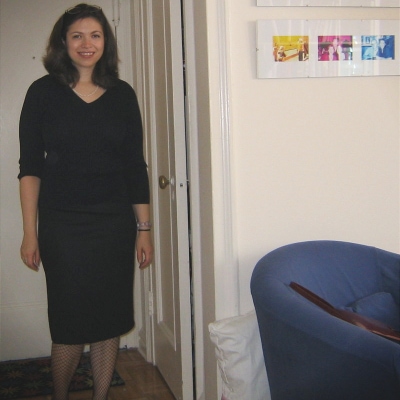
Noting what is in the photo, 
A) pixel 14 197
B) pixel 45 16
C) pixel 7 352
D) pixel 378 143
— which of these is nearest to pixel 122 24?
pixel 45 16

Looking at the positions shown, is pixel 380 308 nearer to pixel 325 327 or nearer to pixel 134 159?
pixel 325 327

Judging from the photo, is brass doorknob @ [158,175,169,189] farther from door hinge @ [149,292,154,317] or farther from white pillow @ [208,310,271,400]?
white pillow @ [208,310,271,400]

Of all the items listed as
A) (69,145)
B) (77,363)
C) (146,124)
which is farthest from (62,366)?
(146,124)

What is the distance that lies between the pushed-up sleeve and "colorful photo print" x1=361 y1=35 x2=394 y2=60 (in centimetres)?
110

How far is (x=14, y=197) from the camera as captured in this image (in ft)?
9.06

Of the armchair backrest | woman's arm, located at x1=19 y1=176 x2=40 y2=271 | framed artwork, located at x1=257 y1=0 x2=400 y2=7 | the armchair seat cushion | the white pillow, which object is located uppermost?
framed artwork, located at x1=257 y1=0 x2=400 y2=7

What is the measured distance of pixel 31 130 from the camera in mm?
1756

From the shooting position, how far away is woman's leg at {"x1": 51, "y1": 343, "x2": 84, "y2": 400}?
1804 millimetres

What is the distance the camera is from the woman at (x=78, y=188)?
1.75 metres

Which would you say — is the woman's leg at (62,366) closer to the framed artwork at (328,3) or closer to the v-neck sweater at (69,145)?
the v-neck sweater at (69,145)

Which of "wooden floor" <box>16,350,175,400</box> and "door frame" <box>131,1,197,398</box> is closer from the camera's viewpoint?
"wooden floor" <box>16,350,175,400</box>

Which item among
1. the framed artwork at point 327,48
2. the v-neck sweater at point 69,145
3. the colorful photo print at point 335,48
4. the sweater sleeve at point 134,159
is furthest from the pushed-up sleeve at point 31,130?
the colorful photo print at point 335,48

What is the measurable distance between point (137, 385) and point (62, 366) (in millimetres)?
695

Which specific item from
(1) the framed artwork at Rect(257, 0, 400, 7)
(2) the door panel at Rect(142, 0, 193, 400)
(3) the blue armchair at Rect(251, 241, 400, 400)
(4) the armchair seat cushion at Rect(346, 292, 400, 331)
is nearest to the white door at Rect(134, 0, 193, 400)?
(2) the door panel at Rect(142, 0, 193, 400)
